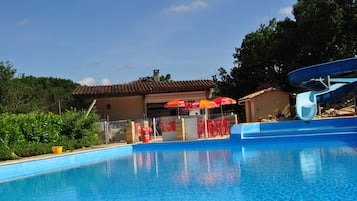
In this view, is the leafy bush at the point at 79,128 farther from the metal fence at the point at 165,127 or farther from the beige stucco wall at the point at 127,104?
the beige stucco wall at the point at 127,104

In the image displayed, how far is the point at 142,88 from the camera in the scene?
27359mm

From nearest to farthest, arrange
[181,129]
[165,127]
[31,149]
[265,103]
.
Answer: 1. [31,149]
2. [181,129]
3. [165,127]
4. [265,103]

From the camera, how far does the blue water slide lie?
768 inches

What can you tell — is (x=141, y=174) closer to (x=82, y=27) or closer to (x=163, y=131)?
(x=163, y=131)

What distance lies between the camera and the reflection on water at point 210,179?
7758 mm

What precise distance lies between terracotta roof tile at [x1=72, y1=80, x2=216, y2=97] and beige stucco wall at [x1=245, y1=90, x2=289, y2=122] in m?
3.43

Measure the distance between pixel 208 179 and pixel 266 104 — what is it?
19654 millimetres

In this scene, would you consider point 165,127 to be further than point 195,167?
Yes

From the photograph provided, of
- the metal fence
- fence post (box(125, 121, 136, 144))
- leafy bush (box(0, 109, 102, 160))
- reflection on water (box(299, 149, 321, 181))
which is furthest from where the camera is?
fence post (box(125, 121, 136, 144))

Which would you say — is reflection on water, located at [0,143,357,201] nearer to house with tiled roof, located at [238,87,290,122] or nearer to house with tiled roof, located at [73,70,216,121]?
house with tiled roof, located at [73,70,216,121]

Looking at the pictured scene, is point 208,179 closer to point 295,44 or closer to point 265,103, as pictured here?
point 265,103

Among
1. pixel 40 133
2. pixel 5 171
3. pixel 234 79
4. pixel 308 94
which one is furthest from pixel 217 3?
pixel 234 79

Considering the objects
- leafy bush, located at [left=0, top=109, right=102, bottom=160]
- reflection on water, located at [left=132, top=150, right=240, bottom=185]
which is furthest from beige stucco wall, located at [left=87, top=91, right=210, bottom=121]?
reflection on water, located at [left=132, top=150, right=240, bottom=185]

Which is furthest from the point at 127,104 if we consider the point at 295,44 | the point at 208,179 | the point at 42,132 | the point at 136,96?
the point at 208,179
